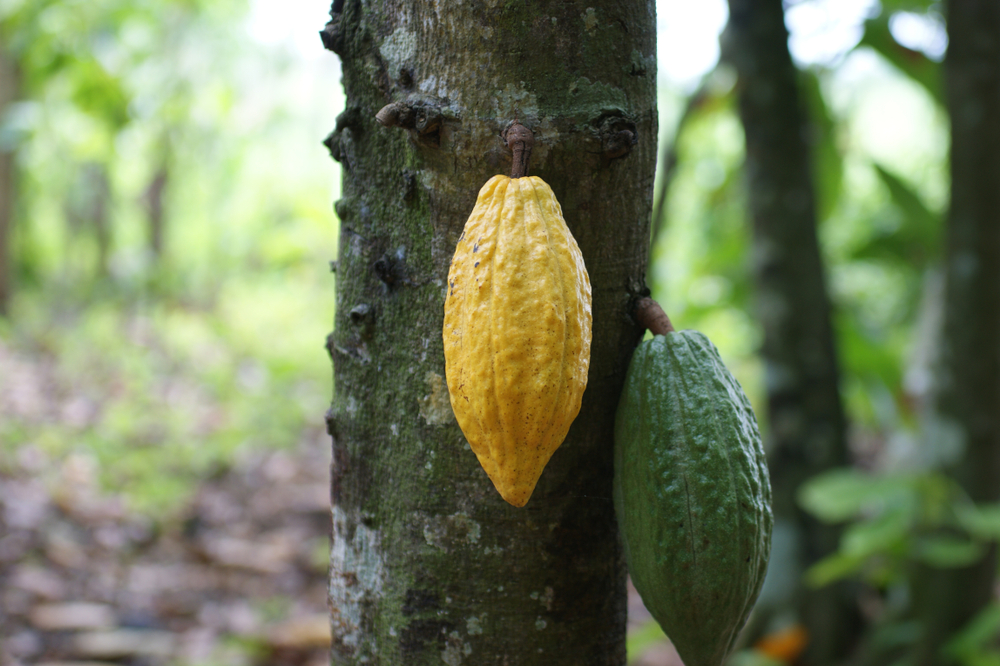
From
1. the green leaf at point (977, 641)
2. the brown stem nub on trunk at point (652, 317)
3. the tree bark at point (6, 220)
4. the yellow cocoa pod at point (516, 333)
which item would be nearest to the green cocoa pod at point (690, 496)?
the brown stem nub on trunk at point (652, 317)

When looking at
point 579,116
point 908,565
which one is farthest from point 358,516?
point 908,565

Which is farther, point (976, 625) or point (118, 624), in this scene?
point (118, 624)

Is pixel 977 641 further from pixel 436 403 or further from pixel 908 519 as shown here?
pixel 436 403

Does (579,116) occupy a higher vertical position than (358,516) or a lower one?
higher

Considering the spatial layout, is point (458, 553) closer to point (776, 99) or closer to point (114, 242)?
point (776, 99)

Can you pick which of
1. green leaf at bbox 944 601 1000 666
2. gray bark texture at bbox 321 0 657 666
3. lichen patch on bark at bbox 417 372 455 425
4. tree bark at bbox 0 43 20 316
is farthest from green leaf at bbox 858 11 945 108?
tree bark at bbox 0 43 20 316

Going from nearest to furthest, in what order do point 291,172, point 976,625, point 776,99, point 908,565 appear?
point 976,625, point 908,565, point 776,99, point 291,172

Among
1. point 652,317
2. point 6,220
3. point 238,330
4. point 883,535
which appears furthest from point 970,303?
point 6,220

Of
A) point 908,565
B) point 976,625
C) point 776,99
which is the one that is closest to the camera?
point 976,625
